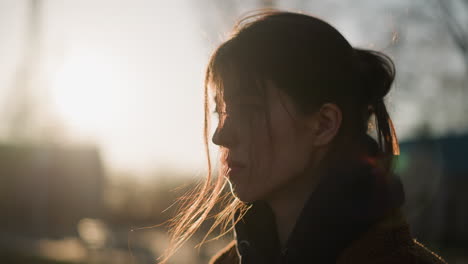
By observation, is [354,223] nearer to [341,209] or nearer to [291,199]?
[341,209]

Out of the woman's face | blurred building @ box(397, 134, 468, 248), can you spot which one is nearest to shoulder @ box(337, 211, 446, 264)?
the woman's face

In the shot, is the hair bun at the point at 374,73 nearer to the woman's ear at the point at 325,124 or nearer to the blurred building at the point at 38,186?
the woman's ear at the point at 325,124

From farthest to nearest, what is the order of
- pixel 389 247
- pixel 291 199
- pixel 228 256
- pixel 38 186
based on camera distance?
pixel 38 186 < pixel 228 256 < pixel 291 199 < pixel 389 247

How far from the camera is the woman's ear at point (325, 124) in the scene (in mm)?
1739

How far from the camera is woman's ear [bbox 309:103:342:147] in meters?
1.74

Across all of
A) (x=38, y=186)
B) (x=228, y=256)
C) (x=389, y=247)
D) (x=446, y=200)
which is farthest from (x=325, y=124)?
(x=446, y=200)

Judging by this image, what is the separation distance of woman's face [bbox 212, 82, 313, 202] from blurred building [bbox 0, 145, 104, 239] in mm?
16804

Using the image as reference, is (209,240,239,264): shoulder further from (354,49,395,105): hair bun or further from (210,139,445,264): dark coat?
(354,49,395,105): hair bun

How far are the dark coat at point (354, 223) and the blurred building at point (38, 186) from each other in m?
17.0

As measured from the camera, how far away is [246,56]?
1845mm

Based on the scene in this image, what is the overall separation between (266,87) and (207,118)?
1.51 ft

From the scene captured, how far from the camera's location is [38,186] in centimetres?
1777

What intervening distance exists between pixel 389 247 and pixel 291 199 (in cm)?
41

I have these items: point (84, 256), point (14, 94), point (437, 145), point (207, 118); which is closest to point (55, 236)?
point (84, 256)
